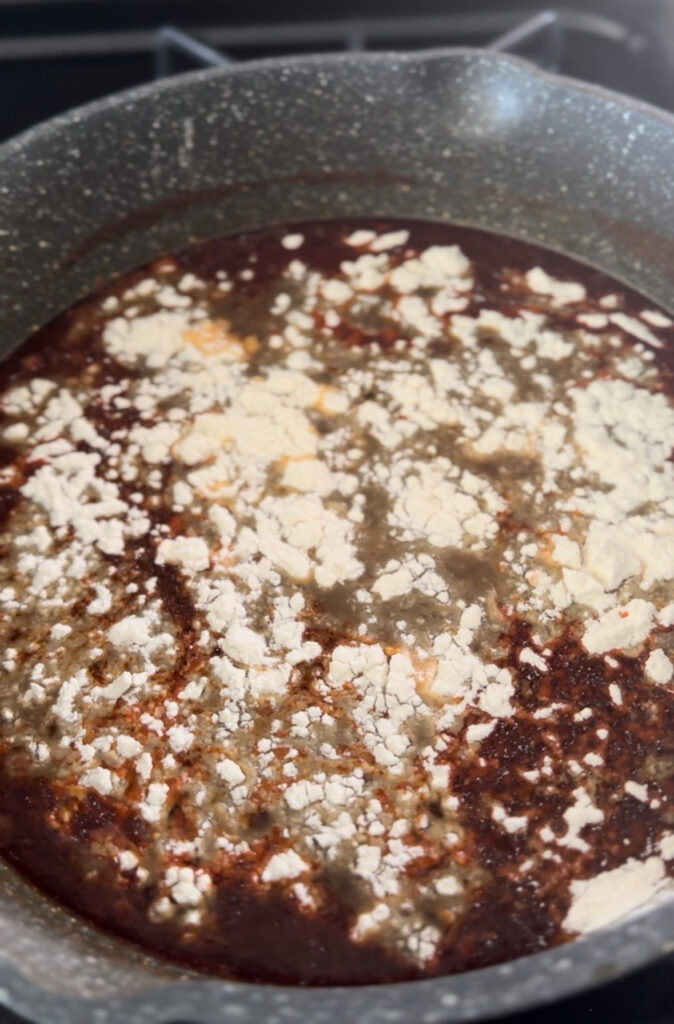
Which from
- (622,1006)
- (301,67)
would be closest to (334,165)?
(301,67)

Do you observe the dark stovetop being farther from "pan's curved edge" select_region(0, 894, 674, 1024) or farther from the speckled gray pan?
the speckled gray pan

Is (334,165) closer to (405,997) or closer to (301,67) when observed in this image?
(301,67)

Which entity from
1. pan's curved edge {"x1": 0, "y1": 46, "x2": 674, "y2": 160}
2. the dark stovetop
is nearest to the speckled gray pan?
pan's curved edge {"x1": 0, "y1": 46, "x2": 674, "y2": 160}

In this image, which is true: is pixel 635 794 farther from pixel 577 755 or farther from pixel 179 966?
pixel 179 966

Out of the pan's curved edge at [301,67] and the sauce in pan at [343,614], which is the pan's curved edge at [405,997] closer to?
the sauce in pan at [343,614]

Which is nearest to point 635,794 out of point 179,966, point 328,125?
point 179,966

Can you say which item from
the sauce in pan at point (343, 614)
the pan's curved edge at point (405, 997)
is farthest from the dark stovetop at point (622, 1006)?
the pan's curved edge at point (405, 997)
